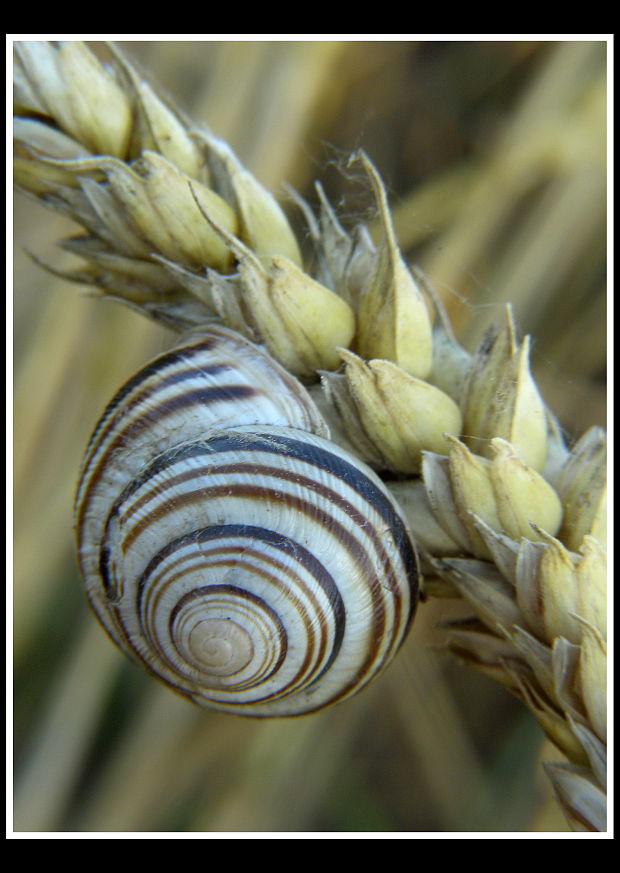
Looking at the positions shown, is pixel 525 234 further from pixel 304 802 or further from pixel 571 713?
pixel 304 802

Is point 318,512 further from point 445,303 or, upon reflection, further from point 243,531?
point 445,303

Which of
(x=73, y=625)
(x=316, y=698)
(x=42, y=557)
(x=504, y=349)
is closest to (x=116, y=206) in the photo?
(x=504, y=349)

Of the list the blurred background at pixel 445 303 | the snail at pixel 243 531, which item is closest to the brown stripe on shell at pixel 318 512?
the snail at pixel 243 531

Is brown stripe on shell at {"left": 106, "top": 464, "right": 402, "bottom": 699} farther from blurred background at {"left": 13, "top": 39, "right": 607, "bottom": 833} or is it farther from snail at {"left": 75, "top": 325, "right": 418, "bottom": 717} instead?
blurred background at {"left": 13, "top": 39, "right": 607, "bottom": 833}

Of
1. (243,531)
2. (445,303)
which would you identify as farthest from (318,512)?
(445,303)

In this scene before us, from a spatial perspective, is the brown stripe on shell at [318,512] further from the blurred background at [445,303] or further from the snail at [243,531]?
the blurred background at [445,303]

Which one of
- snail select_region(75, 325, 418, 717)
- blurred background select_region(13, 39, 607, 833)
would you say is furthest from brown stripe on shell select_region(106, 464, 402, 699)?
blurred background select_region(13, 39, 607, 833)

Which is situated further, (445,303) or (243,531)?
(445,303)
